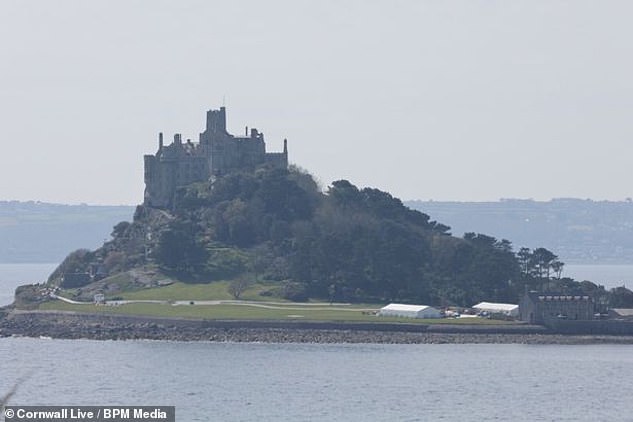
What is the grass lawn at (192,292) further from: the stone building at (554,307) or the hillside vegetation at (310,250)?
the stone building at (554,307)

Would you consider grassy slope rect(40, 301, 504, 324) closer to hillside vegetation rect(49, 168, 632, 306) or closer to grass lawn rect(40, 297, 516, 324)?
grass lawn rect(40, 297, 516, 324)

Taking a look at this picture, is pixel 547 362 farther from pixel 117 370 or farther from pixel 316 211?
pixel 316 211

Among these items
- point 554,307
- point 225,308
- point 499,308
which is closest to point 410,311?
point 499,308

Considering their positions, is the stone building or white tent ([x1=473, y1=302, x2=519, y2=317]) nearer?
the stone building

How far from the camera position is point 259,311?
134 metres

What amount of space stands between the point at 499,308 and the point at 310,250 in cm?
1905

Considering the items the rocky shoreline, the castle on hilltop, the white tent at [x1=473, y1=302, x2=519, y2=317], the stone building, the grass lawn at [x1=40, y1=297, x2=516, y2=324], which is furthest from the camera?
the castle on hilltop

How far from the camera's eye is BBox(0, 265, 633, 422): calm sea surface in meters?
85.4

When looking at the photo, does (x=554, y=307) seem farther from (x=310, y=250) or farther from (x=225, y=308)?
(x=310, y=250)

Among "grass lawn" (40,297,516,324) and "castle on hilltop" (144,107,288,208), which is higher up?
"castle on hilltop" (144,107,288,208)

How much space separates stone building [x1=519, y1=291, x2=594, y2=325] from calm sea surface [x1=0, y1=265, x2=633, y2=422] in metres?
7.88

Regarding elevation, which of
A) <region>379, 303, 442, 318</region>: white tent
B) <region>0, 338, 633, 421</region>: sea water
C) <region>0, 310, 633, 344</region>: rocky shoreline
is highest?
<region>379, 303, 442, 318</region>: white tent

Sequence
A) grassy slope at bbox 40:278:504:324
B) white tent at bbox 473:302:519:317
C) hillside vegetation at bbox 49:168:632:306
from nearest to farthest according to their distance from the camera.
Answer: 1. grassy slope at bbox 40:278:504:324
2. white tent at bbox 473:302:519:317
3. hillside vegetation at bbox 49:168:632:306

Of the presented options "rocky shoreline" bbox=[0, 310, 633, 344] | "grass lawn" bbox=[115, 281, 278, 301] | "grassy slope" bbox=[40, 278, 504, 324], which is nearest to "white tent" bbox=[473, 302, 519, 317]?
"grassy slope" bbox=[40, 278, 504, 324]
